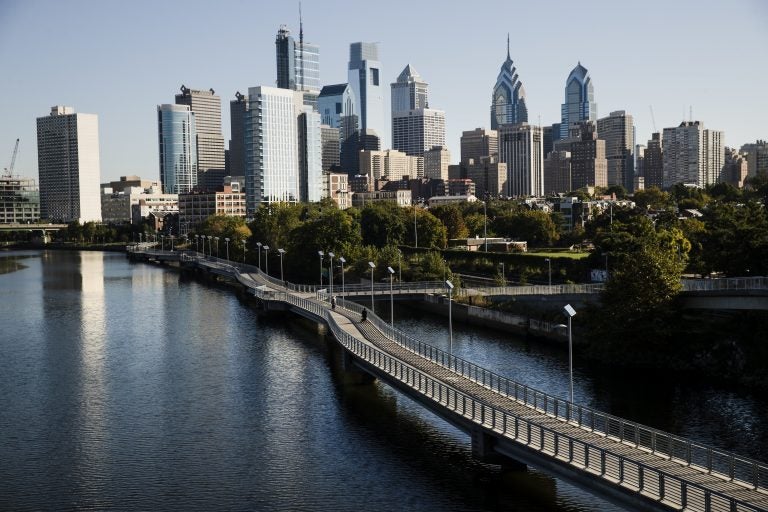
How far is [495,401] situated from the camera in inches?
1443

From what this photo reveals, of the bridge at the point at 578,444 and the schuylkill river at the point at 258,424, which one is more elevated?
the bridge at the point at 578,444

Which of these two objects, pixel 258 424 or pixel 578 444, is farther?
pixel 258 424

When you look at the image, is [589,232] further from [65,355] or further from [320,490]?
[320,490]

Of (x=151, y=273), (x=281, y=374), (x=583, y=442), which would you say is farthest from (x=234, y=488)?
(x=151, y=273)

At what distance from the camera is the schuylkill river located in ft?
106

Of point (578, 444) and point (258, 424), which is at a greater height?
point (578, 444)

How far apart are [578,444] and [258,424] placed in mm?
16544

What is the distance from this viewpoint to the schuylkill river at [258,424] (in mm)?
32344

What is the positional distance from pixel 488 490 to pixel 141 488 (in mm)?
12521

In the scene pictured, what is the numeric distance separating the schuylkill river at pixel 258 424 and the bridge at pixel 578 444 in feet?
5.54

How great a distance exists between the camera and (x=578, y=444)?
30734 mm

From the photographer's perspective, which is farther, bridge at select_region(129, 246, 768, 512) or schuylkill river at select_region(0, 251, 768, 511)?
schuylkill river at select_region(0, 251, 768, 511)

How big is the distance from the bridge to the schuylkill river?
1.69 metres

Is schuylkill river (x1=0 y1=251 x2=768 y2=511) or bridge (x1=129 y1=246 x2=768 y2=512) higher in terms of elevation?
bridge (x1=129 y1=246 x2=768 y2=512)
